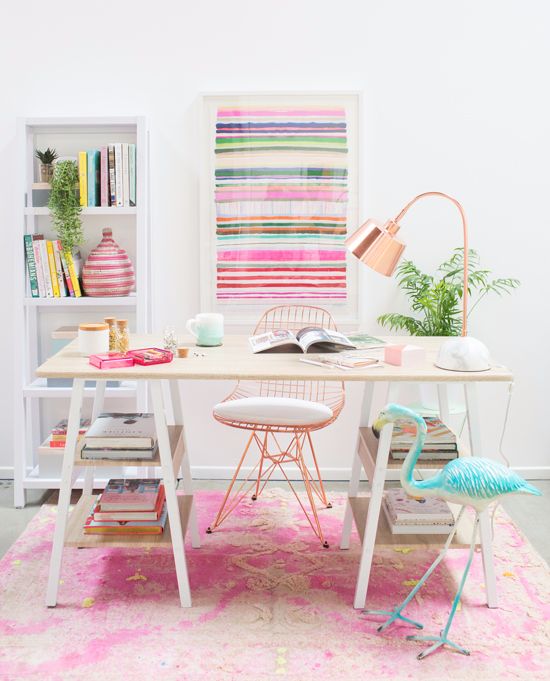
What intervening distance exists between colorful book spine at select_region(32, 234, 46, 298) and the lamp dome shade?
1.65m

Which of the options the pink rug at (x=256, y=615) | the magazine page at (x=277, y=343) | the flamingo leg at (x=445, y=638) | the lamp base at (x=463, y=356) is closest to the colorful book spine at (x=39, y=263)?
the pink rug at (x=256, y=615)

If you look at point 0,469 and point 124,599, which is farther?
point 0,469

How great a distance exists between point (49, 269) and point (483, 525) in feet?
7.13

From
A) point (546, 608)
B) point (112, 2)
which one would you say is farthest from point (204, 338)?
point (112, 2)

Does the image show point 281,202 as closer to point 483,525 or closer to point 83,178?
point 83,178

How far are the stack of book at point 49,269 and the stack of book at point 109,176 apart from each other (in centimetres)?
25

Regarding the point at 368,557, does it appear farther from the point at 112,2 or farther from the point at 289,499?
the point at 112,2

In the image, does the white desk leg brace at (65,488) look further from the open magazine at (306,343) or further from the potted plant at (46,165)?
the potted plant at (46,165)

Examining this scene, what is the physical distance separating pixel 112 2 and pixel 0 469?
233 centimetres

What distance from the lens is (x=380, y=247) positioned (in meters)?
2.54

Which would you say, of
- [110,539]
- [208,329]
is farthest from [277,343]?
[110,539]

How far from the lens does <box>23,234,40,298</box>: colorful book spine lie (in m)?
3.52

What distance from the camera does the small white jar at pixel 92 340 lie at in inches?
107

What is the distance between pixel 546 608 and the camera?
8.67 feet
